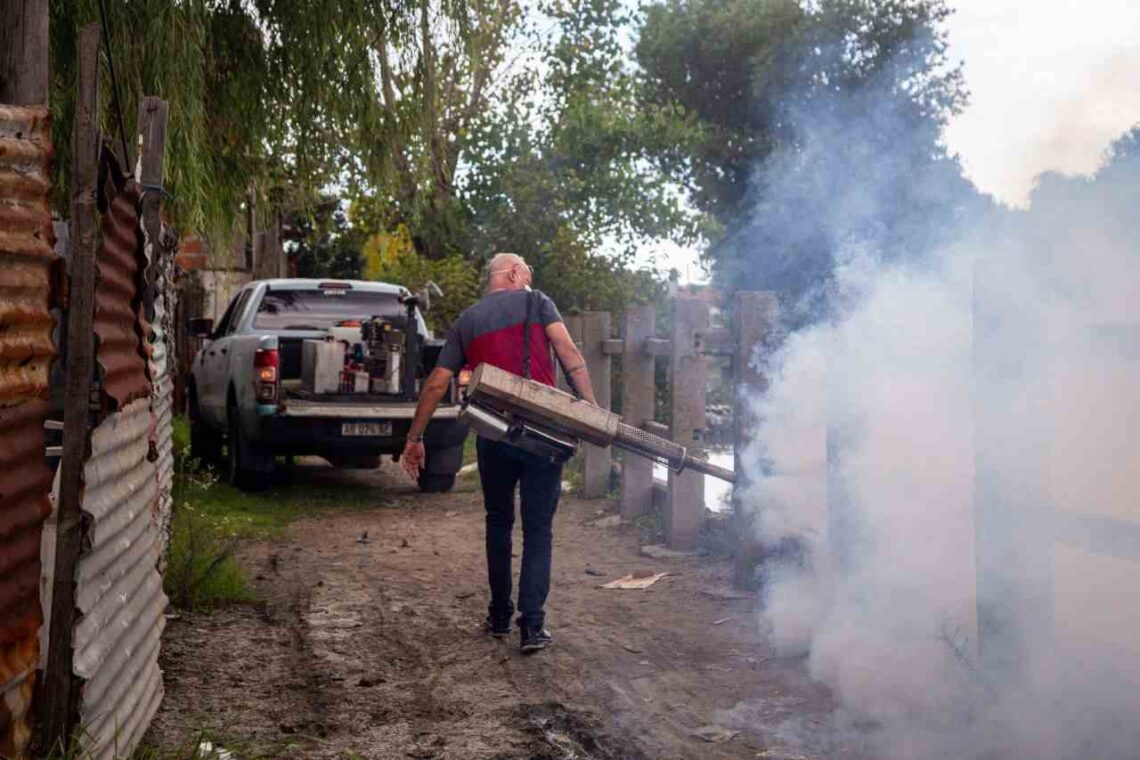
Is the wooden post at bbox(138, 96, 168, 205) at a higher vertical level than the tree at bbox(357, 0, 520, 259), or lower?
lower

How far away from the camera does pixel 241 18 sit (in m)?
8.96

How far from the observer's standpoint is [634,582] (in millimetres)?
8328

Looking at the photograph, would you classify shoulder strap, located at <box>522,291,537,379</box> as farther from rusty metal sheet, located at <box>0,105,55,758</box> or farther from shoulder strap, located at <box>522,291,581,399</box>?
rusty metal sheet, located at <box>0,105,55,758</box>

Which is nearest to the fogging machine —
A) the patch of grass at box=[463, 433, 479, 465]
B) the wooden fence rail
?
the wooden fence rail

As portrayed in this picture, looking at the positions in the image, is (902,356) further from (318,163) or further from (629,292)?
(629,292)

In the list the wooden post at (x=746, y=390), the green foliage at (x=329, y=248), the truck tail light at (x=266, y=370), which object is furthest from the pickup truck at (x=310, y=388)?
the green foliage at (x=329, y=248)

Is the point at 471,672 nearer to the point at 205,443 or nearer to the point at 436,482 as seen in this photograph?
the point at 436,482

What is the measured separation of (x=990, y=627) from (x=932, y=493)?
38.8 inches

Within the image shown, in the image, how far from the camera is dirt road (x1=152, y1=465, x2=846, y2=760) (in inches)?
195

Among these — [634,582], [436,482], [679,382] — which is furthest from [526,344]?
[436,482]

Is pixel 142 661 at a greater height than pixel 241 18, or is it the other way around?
pixel 241 18

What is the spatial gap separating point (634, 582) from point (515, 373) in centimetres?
212

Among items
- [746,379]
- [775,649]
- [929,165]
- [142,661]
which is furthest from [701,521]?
[929,165]

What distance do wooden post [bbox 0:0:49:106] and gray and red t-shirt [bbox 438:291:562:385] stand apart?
9.01 feet
